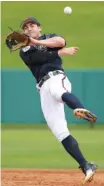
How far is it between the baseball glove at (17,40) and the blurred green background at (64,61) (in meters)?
2.86

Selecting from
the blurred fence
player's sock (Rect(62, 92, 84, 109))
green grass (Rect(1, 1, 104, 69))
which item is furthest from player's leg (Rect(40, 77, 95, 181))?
green grass (Rect(1, 1, 104, 69))

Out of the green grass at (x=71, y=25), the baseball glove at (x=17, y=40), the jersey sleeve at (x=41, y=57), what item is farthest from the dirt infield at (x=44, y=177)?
the green grass at (x=71, y=25)

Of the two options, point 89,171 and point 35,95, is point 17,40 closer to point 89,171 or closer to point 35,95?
point 89,171

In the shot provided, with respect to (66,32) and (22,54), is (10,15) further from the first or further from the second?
(22,54)

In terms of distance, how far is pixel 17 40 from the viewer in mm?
8023

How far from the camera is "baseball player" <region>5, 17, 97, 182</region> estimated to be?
25.7 feet

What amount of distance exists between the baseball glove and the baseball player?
5 centimetres

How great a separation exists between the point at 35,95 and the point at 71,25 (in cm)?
1190

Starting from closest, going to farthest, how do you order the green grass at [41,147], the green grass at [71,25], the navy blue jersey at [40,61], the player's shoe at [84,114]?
the player's shoe at [84,114] < the navy blue jersey at [40,61] < the green grass at [41,147] < the green grass at [71,25]

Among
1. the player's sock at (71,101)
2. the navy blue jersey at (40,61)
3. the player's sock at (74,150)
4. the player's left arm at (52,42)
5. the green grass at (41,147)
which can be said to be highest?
the player's left arm at (52,42)

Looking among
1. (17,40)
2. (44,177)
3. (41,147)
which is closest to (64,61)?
(41,147)

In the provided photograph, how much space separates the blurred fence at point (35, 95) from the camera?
16.5 meters

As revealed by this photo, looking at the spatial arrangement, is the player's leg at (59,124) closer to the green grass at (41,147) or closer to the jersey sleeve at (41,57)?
the jersey sleeve at (41,57)

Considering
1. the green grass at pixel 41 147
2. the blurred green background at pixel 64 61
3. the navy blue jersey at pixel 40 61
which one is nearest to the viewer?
the navy blue jersey at pixel 40 61
